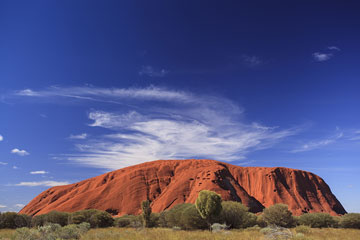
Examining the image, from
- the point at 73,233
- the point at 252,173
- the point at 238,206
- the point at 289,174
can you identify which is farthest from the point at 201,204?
the point at 289,174

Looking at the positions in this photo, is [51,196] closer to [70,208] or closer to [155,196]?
[70,208]

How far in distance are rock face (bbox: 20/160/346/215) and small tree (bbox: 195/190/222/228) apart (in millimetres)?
41563

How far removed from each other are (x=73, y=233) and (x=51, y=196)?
9123 centimetres

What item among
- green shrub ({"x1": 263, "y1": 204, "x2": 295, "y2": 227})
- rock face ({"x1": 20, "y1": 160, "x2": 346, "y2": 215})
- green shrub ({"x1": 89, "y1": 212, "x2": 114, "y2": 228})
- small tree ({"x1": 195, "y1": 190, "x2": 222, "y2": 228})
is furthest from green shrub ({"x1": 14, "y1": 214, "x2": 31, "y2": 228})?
green shrub ({"x1": 263, "y1": 204, "x2": 295, "y2": 227})

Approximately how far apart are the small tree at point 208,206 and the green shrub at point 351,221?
2275 centimetres

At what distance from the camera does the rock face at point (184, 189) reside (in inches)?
2798

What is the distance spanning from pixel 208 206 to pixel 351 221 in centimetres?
2438

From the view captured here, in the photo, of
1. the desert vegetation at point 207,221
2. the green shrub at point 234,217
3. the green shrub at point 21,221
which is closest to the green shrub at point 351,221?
the desert vegetation at point 207,221

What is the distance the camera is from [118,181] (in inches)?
3236

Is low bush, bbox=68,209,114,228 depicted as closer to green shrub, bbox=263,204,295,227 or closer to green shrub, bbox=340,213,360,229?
green shrub, bbox=263,204,295,227

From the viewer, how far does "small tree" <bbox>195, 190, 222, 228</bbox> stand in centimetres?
2570

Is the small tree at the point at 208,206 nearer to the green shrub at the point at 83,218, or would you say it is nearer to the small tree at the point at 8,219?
the green shrub at the point at 83,218

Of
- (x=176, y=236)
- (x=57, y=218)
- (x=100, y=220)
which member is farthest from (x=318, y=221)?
(x=57, y=218)

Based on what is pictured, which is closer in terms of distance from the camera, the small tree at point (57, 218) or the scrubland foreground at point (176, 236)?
the scrubland foreground at point (176, 236)
